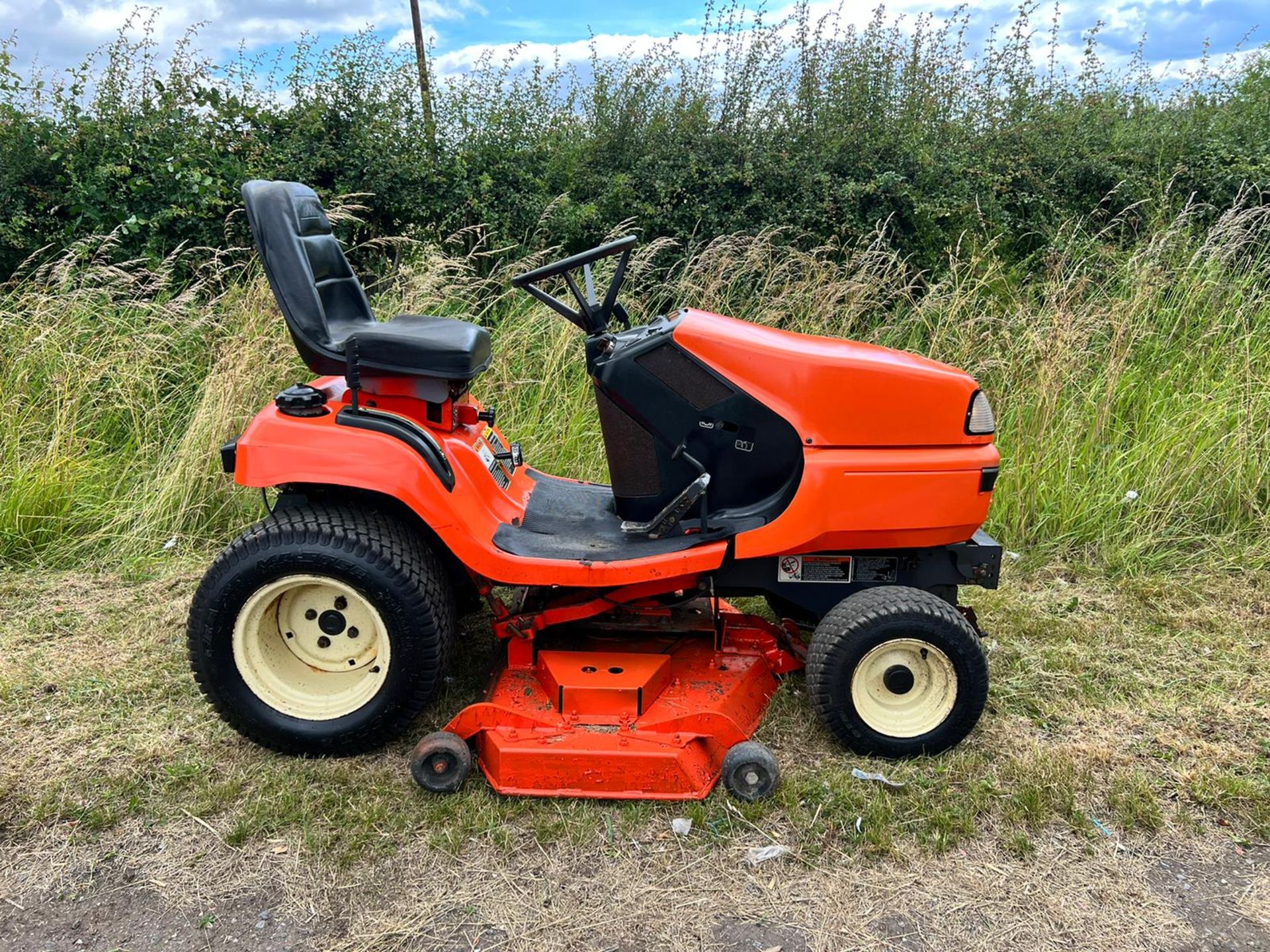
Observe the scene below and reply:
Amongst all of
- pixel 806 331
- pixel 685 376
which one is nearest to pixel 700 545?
pixel 685 376

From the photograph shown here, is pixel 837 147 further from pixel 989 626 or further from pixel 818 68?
pixel 989 626

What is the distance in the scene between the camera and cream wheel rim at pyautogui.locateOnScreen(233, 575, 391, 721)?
266cm

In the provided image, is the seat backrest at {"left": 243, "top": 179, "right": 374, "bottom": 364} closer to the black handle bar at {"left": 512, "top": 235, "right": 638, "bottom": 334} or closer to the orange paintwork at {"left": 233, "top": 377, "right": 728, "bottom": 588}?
the orange paintwork at {"left": 233, "top": 377, "right": 728, "bottom": 588}

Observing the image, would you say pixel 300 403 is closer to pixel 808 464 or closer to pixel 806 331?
pixel 808 464

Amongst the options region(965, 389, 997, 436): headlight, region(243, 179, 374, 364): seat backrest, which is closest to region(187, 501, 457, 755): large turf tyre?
region(243, 179, 374, 364): seat backrest

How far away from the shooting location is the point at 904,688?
106 inches

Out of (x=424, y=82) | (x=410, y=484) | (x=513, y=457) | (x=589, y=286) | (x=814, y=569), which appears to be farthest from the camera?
(x=424, y=82)

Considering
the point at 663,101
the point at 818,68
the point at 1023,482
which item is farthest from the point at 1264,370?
the point at 663,101

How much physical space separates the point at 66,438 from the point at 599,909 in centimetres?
381

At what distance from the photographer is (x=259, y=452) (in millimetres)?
2609

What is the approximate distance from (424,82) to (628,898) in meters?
6.34

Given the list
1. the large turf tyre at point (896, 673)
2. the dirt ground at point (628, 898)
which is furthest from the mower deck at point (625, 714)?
the large turf tyre at point (896, 673)

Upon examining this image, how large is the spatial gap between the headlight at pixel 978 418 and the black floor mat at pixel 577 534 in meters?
0.78

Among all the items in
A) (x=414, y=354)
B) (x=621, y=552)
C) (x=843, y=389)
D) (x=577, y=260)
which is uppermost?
(x=577, y=260)
